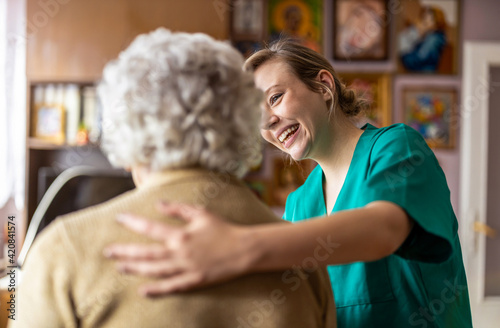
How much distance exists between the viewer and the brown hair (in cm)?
147

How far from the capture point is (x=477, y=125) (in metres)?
3.66

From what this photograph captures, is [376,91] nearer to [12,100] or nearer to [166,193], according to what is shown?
[12,100]

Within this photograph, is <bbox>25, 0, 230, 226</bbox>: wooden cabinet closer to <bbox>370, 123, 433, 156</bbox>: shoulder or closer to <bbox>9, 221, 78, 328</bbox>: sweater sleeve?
<bbox>370, 123, 433, 156</bbox>: shoulder

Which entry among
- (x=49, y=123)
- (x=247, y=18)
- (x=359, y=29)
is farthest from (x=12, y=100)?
(x=359, y=29)

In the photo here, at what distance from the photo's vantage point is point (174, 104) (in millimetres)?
774

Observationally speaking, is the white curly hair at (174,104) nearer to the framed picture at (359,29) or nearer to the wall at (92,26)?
the wall at (92,26)

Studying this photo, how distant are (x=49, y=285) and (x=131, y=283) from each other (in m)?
0.11

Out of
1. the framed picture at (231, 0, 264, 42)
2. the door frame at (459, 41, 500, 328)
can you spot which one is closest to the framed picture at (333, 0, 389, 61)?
the framed picture at (231, 0, 264, 42)

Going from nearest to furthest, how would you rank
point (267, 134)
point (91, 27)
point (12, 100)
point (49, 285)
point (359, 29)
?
point (49, 285)
point (267, 134)
point (91, 27)
point (12, 100)
point (359, 29)

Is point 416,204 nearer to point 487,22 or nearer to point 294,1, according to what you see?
point 294,1

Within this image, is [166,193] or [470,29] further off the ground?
[470,29]

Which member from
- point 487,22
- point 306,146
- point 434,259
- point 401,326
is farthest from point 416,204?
point 487,22

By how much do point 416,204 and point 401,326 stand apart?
14.1 inches

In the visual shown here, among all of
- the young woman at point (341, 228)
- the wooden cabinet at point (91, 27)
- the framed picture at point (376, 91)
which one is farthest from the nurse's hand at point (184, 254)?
the framed picture at point (376, 91)
